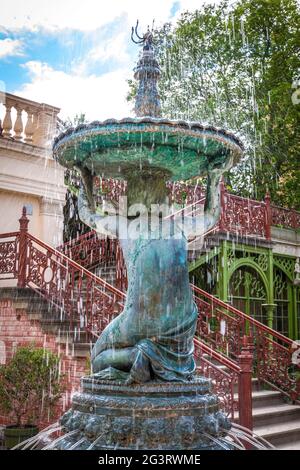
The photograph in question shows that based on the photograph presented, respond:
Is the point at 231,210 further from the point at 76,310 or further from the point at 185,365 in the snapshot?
the point at 185,365

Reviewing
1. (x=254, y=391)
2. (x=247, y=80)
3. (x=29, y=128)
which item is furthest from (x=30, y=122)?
(x=247, y=80)

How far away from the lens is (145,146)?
487 centimetres

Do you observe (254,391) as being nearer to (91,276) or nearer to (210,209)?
(91,276)

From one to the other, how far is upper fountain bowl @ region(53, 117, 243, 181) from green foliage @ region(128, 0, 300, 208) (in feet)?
46.2

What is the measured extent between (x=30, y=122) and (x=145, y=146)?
857cm

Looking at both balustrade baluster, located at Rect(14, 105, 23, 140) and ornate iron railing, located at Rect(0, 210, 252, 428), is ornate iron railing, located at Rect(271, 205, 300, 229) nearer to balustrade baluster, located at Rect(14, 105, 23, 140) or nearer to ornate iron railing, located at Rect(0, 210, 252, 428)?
balustrade baluster, located at Rect(14, 105, 23, 140)

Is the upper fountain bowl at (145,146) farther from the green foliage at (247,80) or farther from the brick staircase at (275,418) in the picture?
the green foliage at (247,80)

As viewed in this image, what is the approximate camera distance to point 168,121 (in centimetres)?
461

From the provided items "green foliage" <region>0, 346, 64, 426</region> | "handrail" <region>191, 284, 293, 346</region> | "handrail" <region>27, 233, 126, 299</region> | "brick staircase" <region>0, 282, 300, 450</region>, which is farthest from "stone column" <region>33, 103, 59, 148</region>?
"green foliage" <region>0, 346, 64, 426</region>

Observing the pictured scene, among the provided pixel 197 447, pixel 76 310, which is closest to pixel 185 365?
pixel 197 447

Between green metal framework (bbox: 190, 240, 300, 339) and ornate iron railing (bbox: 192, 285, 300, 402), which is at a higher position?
green metal framework (bbox: 190, 240, 300, 339)

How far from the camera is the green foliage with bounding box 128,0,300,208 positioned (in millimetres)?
20484

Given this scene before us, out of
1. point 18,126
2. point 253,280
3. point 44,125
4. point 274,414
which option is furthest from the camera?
point 253,280

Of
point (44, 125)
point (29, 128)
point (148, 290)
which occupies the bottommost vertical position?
point (148, 290)
